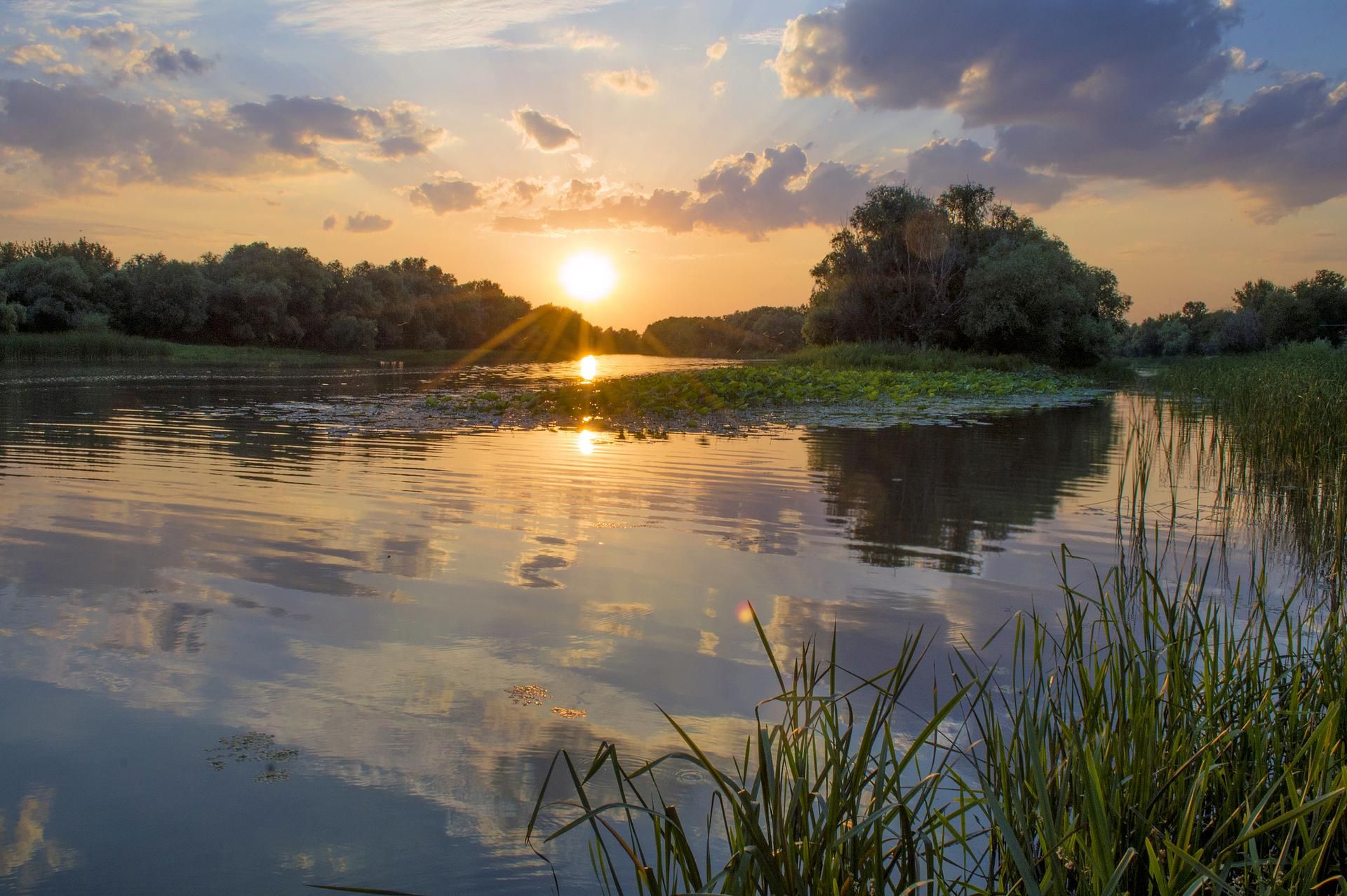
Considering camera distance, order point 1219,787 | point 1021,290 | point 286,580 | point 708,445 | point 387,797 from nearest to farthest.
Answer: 1. point 1219,787
2. point 387,797
3. point 286,580
4. point 708,445
5. point 1021,290

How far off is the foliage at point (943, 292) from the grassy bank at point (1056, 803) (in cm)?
4534

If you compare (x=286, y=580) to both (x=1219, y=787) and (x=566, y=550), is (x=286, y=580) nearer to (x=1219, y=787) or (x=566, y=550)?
(x=566, y=550)

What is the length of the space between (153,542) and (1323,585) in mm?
8415

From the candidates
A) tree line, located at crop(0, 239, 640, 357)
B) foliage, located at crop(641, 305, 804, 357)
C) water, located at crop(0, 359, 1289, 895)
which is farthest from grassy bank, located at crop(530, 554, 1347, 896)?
foliage, located at crop(641, 305, 804, 357)

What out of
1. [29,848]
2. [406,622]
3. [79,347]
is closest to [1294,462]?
[406,622]

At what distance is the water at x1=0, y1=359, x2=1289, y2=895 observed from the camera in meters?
3.03

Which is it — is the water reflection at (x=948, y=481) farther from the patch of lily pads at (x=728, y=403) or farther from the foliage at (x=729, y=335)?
the foliage at (x=729, y=335)

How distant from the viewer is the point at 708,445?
14.7 meters

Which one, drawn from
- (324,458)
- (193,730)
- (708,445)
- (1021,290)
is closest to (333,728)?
(193,730)

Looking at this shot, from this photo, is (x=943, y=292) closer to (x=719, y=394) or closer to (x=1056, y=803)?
(x=719, y=394)

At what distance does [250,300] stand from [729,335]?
265 feet

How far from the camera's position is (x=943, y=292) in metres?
48.4

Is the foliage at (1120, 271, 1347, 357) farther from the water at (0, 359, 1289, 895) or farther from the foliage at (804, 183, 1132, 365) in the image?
the water at (0, 359, 1289, 895)

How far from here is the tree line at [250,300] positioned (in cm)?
5316
